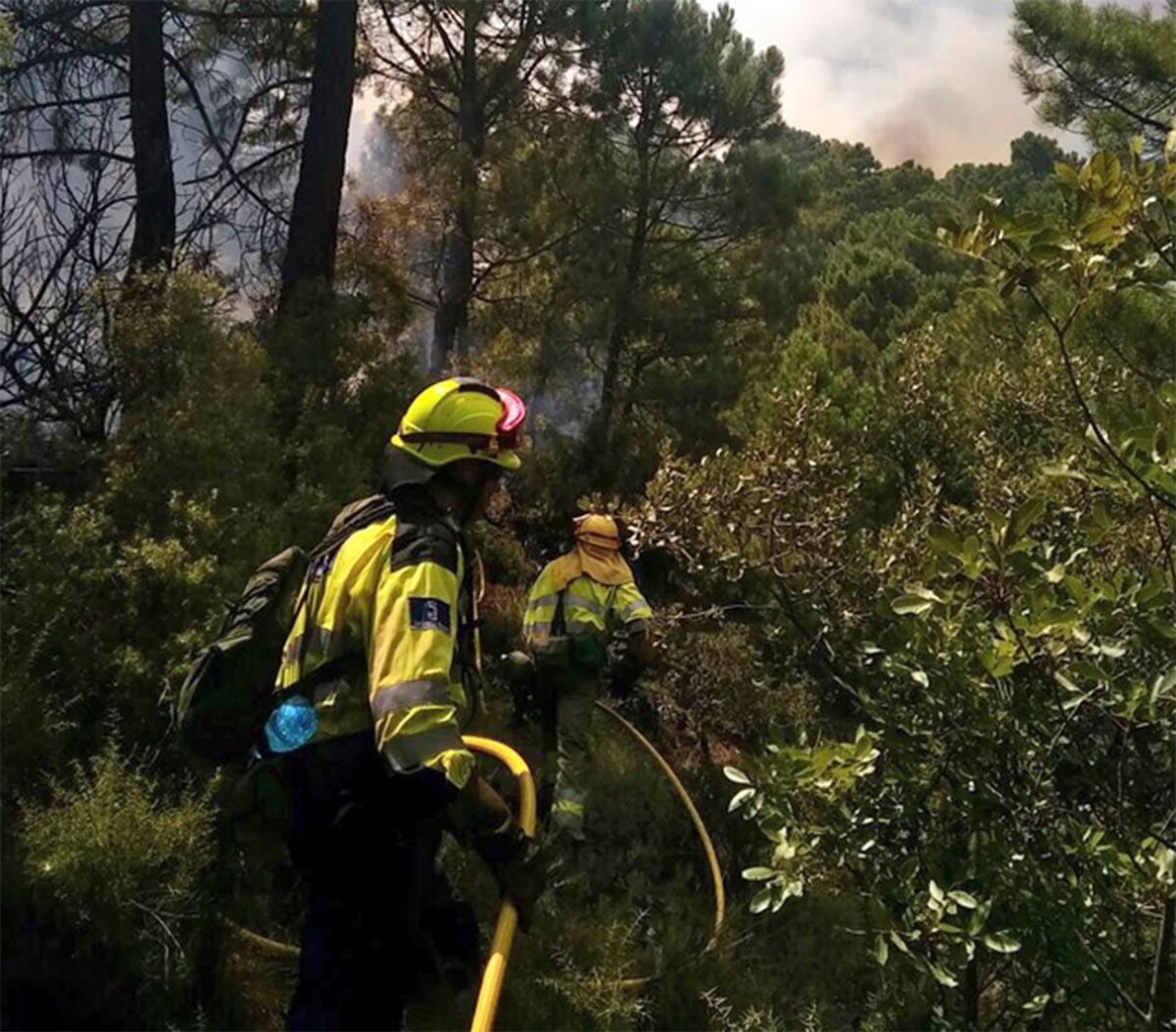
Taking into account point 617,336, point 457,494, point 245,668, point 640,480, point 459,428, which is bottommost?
point 245,668

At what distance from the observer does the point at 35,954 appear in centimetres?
372

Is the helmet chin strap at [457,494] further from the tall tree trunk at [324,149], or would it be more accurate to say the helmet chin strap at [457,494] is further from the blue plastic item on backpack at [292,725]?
the tall tree trunk at [324,149]

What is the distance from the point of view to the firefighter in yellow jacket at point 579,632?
18.4ft

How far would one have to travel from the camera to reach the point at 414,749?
7.27 ft

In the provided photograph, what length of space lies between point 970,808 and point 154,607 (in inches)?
139

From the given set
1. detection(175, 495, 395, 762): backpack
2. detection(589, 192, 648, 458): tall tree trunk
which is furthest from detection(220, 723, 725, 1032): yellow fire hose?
detection(589, 192, 648, 458): tall tree trunk

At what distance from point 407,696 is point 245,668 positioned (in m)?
0.62

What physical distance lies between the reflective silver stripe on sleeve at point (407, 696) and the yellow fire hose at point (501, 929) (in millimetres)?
696

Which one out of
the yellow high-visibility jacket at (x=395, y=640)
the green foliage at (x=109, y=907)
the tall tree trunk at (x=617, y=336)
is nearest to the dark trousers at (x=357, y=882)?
the yellow high-visibility jacket at (x=395, y=640)

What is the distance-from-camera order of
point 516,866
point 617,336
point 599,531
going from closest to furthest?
point 516,866
point 599,531
point 617,336

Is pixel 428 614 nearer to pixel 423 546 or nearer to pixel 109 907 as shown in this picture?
pixel 423 546

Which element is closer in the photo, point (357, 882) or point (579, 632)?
point (357, 882)

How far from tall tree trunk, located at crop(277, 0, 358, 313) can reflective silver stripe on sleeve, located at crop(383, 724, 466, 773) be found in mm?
6027

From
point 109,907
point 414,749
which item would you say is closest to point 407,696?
point 414,749
